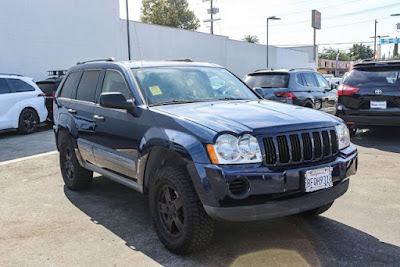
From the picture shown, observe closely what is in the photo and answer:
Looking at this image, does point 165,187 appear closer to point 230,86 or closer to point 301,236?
point 301,236

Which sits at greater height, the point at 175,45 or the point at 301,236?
the point at 175,45

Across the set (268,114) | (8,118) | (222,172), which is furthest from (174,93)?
(8,118)

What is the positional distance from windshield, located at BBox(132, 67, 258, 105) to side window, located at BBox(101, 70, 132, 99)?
0.18m

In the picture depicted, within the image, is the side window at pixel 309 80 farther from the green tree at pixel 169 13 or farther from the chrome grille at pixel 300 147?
the green tree at pixel 169 13

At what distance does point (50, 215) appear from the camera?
15.2 ft

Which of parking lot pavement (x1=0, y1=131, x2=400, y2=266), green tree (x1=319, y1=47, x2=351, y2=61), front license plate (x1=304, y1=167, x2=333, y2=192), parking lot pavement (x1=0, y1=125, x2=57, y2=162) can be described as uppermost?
green tree (x1=319, y1=47, x2=351, y2=61)

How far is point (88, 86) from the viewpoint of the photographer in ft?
17.2

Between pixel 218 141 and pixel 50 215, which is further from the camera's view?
pixel 50 215

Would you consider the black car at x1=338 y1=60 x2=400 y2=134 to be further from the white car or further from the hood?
the white car

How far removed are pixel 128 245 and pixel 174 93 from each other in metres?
1.60

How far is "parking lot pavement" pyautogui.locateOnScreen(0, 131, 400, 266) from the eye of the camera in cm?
344

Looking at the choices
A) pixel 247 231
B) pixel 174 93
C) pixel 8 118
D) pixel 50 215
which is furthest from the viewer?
pixel 8 118

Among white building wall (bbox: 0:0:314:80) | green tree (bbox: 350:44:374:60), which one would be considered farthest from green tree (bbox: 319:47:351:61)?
white building wall (bbox: 0:0:314:80)

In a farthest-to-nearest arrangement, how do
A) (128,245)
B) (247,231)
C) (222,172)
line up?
(247,231), (128,245), (222,172)
